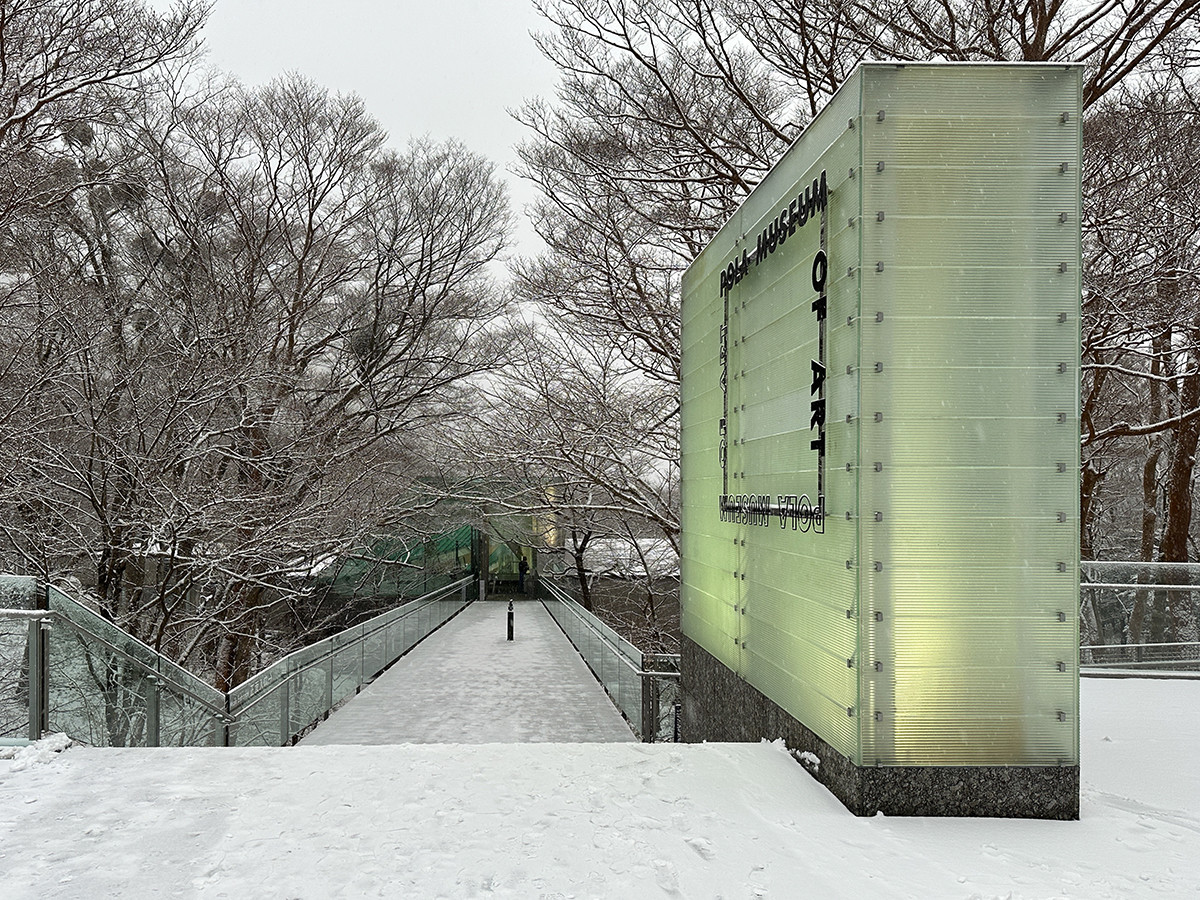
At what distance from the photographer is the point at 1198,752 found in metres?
5.53

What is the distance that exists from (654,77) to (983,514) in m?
9.58

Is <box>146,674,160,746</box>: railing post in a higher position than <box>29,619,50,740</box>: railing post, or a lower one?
lower

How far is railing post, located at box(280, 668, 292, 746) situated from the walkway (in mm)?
352

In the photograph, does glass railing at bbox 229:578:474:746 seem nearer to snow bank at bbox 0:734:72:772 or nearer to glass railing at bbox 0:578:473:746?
glass railing at bbox 0:578:473:746

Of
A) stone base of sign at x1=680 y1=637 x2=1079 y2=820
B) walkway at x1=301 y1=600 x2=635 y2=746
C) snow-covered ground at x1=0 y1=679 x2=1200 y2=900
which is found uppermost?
stone base of sign at x1=680 y1=637 x2=1079 y2=820

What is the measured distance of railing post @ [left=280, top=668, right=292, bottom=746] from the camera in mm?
9508

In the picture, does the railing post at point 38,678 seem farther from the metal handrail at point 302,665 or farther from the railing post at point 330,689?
the railing post at point 330,689

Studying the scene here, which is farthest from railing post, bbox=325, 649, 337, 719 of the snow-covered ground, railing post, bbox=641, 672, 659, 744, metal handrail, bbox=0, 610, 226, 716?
the snow-covered ground

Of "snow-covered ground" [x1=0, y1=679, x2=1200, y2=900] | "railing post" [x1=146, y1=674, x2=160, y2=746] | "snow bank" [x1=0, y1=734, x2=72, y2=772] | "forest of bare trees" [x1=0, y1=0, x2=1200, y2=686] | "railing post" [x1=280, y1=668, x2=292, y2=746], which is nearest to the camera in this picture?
"snow-covered ground" [x1=0, y1=679, x2=1200, y2=900]

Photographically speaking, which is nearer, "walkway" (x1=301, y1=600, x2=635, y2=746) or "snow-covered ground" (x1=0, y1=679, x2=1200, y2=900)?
"snow-covered ground" (x1=0, y1=679, x2=1200, y2=900)

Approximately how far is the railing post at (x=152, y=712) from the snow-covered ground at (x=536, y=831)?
207 centimetres

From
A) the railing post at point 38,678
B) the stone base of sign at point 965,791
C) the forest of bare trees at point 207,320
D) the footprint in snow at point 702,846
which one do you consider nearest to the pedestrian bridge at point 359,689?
the railing post at point 38,678

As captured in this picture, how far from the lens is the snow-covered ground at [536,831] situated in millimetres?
3463

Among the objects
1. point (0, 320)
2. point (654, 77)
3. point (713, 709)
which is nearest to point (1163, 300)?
point (654, 77)
